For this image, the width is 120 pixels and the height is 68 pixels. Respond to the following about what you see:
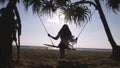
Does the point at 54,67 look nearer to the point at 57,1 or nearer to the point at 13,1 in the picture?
the point at 13,1

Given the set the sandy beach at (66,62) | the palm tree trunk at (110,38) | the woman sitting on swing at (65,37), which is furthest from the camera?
the palm tree trunk at (110,38)

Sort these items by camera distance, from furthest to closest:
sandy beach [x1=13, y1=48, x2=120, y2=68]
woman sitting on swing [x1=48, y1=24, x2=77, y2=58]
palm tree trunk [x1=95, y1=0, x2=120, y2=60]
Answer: palm tree trunk [x1=95, y1=0, x2=120, y2=60]
woman sitting on swing [x1=48, y1=24, x2=77, y2=58]
sandy beach [x1=13, y1=48, x2=120, y2=68]

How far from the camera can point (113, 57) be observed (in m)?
15.4

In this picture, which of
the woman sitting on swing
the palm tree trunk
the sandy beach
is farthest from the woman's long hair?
the palm tree trunk

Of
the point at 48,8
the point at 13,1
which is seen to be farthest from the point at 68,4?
the point at 13,1

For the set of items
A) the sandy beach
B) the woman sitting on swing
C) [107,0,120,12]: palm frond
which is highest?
[107,0,120,12]: palm frond

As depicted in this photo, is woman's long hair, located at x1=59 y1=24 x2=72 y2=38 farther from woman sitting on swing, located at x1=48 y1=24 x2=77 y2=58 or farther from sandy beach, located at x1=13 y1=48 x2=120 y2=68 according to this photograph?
sandy beach, located at x1=13 y1=48 x2=120 y2=68

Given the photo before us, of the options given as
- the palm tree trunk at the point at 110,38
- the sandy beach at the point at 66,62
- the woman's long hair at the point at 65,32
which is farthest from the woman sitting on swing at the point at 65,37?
the palm tree trunk at the point at 110,38

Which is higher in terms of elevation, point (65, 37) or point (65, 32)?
point (65, 32)

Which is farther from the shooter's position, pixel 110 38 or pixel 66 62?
pixel 110 38

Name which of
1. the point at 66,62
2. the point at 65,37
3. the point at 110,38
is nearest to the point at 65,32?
the point at 65,37

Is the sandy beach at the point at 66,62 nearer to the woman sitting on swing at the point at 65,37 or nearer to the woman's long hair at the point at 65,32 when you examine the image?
the woman sitting on swing at the point at 65,37

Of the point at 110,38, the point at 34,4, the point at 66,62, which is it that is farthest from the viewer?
the point at 110,38

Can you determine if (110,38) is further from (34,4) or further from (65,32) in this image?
(34,4)
